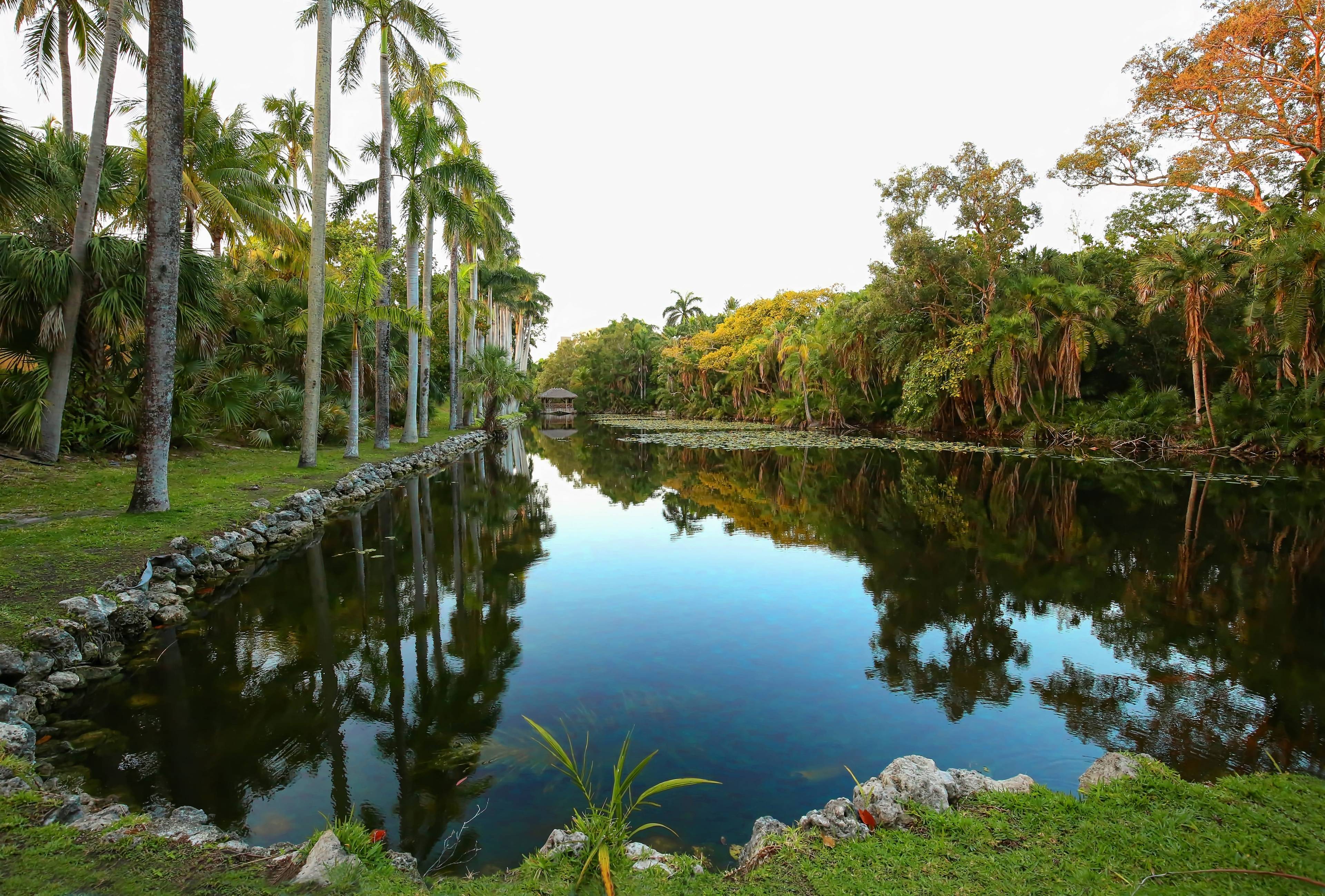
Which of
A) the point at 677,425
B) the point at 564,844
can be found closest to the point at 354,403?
the point at 564,844

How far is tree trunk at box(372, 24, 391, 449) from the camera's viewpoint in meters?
19.4

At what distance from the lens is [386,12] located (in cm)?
1923

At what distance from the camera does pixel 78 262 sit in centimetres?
1229

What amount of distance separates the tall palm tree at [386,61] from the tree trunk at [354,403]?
1.25m

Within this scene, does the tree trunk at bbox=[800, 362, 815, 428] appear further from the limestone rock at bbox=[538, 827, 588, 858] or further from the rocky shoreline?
the limestone rock at bbox=[538, 827, 588, 858]

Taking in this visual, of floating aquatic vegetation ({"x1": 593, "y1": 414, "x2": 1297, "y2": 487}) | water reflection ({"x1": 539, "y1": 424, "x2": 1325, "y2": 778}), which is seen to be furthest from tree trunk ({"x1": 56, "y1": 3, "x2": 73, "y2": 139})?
floating aquatic vegetation ({"x1": 593, "y1": 414, "x2": 1297, "y2": 487})

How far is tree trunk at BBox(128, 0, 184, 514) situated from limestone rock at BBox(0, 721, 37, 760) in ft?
19.5

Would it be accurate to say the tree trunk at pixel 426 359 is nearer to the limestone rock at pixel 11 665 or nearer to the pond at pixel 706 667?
the pond at pixel 706 667

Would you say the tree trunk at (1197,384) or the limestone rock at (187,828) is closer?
the limestone rock at (187,828)

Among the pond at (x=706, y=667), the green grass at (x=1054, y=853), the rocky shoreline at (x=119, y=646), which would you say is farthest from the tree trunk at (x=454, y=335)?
the green grass at (x=1054, y=853)

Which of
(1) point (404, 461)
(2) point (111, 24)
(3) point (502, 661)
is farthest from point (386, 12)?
(3) point (502, 661)

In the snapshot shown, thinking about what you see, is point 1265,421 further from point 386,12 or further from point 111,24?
point 111,24

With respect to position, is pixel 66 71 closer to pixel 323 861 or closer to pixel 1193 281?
pixel 323 861

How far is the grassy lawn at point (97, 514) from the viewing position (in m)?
6.53
